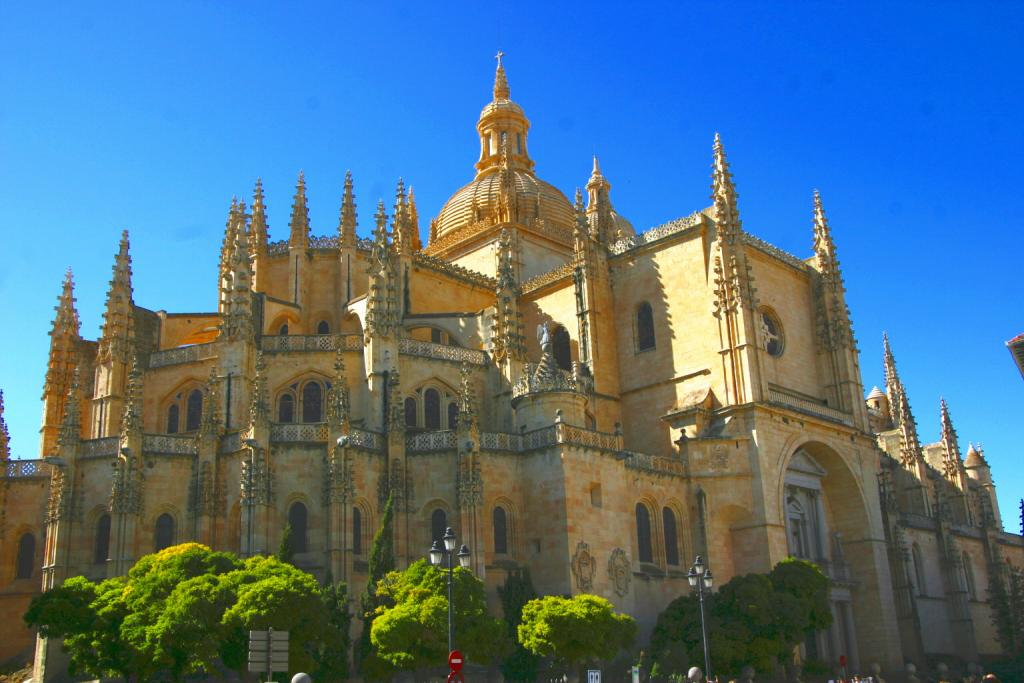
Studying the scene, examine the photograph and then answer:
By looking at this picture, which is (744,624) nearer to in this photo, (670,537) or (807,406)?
(670,537)

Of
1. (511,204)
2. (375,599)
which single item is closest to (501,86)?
(511,204)

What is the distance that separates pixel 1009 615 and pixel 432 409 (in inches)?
1223

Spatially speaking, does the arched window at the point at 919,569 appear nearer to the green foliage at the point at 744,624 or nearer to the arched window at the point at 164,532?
the green foliage at the point at 744,624

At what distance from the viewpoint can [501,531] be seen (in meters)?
37.9

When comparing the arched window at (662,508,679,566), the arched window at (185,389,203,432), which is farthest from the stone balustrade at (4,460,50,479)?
the arched window at (662,508,679,566)

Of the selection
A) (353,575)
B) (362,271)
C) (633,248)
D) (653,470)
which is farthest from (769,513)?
(362,271)

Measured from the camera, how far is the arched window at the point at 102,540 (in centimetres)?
3569

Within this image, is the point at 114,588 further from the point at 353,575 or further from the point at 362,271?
the point at 362,271

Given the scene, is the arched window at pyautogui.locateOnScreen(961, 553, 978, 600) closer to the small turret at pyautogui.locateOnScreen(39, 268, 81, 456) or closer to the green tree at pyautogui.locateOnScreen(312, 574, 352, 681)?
the green tree at pyautogui.locateOnScreen(312, 574, 352, 681)

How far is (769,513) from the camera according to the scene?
42781 mm

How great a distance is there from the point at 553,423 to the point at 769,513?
9989 millimetres

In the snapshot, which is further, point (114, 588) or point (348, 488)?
point (348, 488)

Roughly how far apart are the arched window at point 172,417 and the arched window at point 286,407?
395cm

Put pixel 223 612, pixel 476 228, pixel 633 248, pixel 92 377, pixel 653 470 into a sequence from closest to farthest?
1. pixel 223 612
2. pixel 653 470
3. pixel 92 377
4. pixel 633 248
5. pixel 476 228
